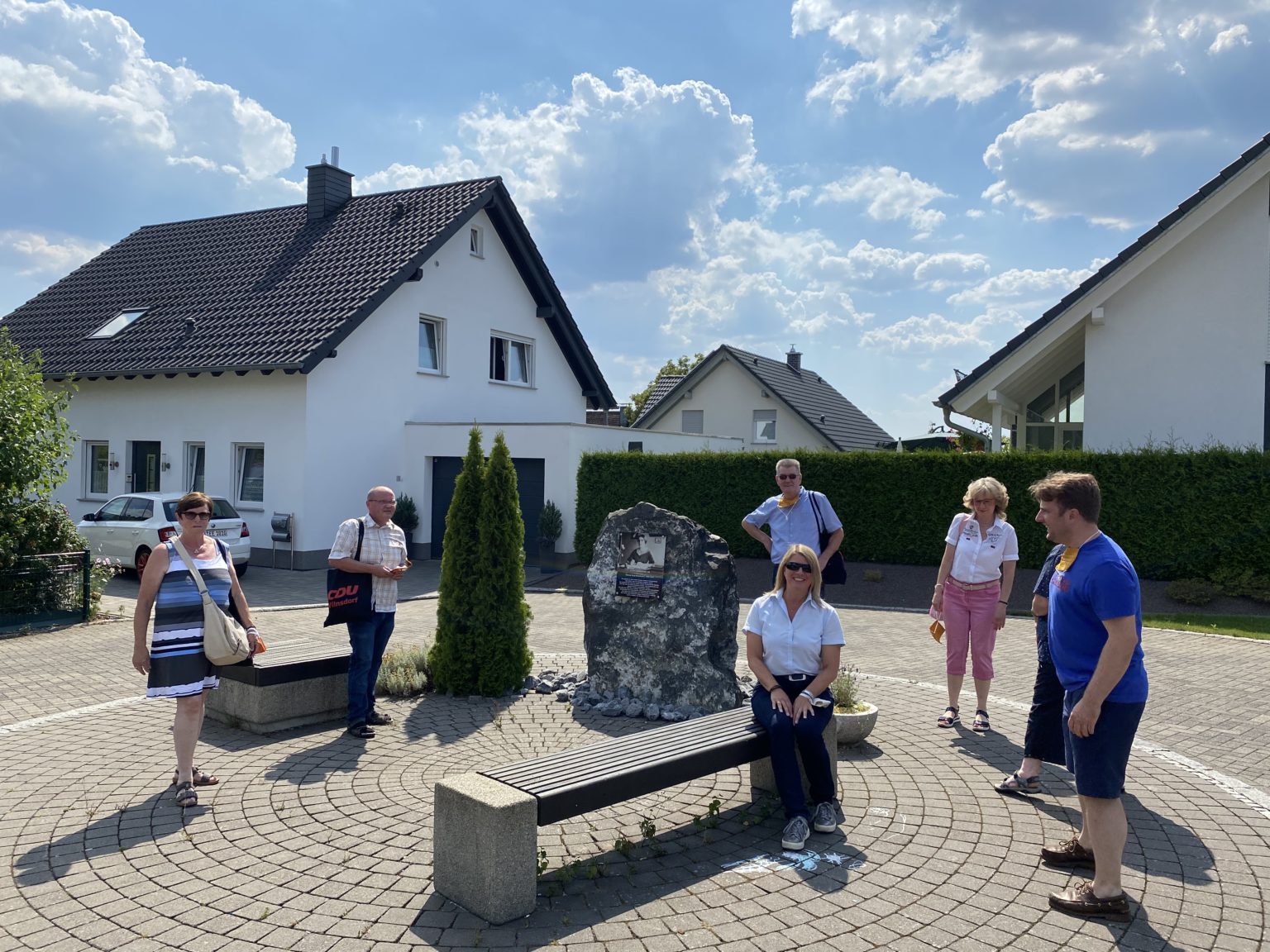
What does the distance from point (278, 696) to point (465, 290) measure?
1642 centimetres

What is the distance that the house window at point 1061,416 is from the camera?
65.9ft

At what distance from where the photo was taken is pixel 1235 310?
16.4 meters

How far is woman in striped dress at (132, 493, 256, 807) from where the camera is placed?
519 cm

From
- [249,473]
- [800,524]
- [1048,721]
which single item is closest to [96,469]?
[249,473]

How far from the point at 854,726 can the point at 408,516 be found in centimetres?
1481

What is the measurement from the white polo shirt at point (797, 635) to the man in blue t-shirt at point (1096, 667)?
1.25 meters

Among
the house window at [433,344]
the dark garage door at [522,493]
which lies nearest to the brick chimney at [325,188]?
the house window at [433,344]

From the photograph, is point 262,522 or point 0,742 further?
point 262,522

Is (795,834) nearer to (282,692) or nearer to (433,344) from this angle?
(282,692)

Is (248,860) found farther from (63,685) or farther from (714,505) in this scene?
(714,505)

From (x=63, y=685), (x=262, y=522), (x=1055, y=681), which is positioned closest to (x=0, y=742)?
(x=63, y=685)

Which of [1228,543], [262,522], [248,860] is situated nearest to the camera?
[248,860]

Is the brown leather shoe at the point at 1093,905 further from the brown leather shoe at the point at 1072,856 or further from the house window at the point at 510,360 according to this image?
the house window at the point at 510,360

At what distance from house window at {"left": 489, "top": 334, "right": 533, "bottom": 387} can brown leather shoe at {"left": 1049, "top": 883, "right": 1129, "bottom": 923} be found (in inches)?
796
